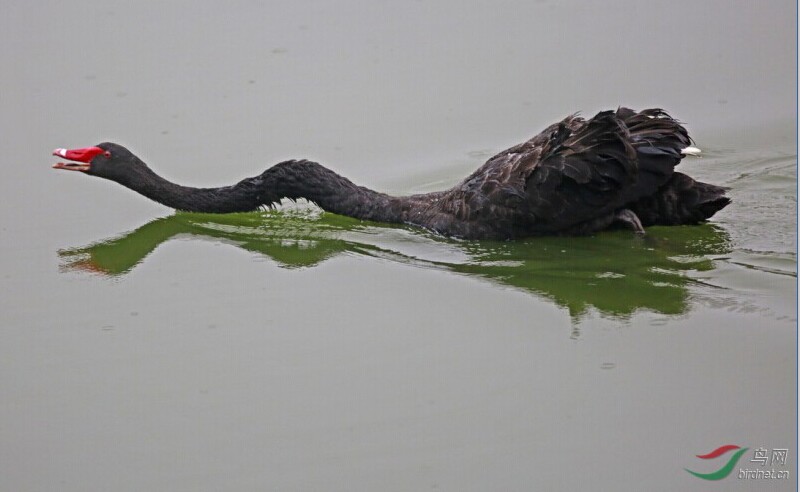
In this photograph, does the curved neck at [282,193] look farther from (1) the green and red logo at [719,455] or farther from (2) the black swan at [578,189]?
(1) the green and red logo at [719,455]

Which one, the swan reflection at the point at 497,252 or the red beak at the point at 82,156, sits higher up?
the red beak at the point at 82,156

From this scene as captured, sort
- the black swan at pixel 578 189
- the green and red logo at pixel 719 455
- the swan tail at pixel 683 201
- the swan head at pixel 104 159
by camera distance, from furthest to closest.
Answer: the swan head at pixel 104 159, the swan tail at pixel 683 201, the black swan at pixel 578 189, the green and red logo at pixel 719 455

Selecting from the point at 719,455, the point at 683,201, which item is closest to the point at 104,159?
the point at 683,201

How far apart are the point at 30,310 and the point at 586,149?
3.66 metres

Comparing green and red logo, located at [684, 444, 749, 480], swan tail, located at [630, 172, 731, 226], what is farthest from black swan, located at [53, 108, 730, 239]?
green and red logo, located at [684, 444, 749, 480]

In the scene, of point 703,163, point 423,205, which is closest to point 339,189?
point 423,205

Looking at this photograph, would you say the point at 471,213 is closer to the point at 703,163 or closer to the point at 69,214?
the point at 703,163

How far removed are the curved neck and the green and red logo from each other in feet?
12.5

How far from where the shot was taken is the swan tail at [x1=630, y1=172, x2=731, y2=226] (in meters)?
7.98

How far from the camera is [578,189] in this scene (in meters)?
7.97

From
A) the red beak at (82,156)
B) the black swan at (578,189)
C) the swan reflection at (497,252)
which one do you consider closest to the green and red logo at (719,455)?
the swan reflection at (497,252)

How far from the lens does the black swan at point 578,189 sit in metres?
7.87

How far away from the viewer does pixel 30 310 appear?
748 centimetres

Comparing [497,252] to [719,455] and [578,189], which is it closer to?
[578,189]
